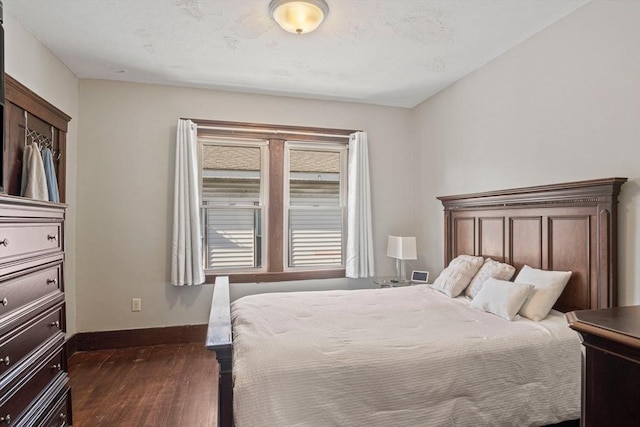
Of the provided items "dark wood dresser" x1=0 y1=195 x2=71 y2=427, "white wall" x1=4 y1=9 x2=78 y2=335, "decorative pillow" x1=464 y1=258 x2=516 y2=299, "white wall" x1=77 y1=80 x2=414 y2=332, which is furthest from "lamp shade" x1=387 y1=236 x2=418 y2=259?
"white wall" x1=4 y1=9 x2=78 y2=335

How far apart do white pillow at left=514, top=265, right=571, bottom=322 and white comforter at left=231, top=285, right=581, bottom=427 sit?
0.27 ft

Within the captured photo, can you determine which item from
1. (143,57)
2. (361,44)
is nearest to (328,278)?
(361,44)

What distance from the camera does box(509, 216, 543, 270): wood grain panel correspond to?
2510mm

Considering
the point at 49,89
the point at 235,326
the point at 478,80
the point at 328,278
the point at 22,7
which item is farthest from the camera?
the point at 328,278

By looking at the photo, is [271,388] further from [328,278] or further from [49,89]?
[49,89]

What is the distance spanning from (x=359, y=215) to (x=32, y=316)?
298 centimetres

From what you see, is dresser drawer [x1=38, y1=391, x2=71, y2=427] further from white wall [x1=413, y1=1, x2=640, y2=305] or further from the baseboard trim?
white wall [x1=413, y1=1, x2=640, y2=305]

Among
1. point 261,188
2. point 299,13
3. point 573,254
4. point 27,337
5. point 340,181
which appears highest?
point 299,13

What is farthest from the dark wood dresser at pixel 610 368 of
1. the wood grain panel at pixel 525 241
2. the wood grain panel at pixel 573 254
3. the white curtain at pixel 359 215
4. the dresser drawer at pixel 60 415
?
the white curtain at pixel 359 215

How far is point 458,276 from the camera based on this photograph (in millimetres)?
2842

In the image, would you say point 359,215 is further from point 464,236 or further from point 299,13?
point 299,13

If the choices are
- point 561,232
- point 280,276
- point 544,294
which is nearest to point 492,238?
point 561,232

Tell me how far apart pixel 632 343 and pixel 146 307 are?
376 cm

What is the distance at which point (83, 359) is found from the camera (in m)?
3.16
